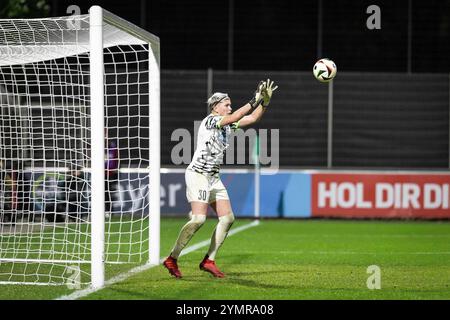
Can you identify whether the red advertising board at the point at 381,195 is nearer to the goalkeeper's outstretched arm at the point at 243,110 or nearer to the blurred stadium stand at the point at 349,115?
the blurred stadium stand at the point at 349,115

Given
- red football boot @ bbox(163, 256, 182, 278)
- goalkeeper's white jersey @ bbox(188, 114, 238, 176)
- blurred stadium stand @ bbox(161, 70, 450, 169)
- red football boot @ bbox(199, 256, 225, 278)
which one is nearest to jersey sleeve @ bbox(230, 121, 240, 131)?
goalkeeper's white jersey @ bbox(188, 114, 238, 176)

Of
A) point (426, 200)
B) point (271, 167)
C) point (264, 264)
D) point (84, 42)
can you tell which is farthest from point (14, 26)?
point (426, 200)

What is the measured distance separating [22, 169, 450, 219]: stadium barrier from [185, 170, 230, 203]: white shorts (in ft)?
30.9

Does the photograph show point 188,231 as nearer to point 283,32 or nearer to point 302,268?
point 302,268

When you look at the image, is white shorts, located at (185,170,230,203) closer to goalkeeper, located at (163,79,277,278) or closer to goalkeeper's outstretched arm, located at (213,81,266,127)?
goalkeeper, located at (163,79,277,278)

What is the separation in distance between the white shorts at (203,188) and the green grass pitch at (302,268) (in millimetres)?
871

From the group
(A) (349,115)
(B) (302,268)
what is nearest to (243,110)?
(B) (302,268)

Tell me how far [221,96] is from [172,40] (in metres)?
13.0

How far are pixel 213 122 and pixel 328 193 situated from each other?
33.3 ft

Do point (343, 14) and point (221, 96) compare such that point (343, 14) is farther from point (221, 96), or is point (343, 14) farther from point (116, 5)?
point (221, 96)

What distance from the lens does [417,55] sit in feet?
74.4

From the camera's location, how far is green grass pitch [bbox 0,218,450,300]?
8.84 meters

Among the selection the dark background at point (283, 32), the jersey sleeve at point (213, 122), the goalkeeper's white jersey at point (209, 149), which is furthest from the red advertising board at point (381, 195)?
the jersey sleeve at point (213, 122)

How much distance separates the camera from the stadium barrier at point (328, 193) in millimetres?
19859
